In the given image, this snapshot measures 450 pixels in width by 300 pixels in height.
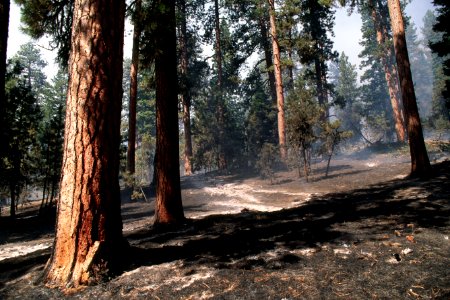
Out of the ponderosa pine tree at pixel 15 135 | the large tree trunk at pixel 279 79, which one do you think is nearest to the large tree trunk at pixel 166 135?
the ponderosa pine tree at pixel 15 135

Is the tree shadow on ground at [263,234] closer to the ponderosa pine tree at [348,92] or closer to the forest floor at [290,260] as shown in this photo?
the forest floor at [290,260]

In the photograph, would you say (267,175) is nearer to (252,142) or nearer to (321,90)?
(252,142)

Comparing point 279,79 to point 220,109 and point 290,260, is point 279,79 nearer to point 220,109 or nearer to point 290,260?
point 220,109

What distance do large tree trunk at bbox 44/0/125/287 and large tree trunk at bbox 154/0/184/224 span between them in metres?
2.93

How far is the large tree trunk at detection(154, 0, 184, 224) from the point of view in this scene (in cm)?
678

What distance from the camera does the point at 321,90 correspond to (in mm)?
28750

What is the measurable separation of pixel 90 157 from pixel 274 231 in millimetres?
3316

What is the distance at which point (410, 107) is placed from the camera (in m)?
11.0

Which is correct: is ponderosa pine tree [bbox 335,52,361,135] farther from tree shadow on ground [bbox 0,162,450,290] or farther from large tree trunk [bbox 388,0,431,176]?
tree shadow on ground [bbox 0,162,450,290]

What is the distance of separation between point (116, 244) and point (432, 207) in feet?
19.3

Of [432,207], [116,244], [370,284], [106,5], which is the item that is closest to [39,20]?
[106,5]

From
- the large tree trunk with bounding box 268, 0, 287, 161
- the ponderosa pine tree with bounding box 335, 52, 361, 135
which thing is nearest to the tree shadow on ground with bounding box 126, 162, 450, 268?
the large tree trunk with bounding box 268, 0, 287, 161

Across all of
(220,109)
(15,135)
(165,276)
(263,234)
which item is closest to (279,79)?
(220,109)

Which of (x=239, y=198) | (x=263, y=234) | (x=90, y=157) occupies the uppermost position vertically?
(x=90, y=157)
